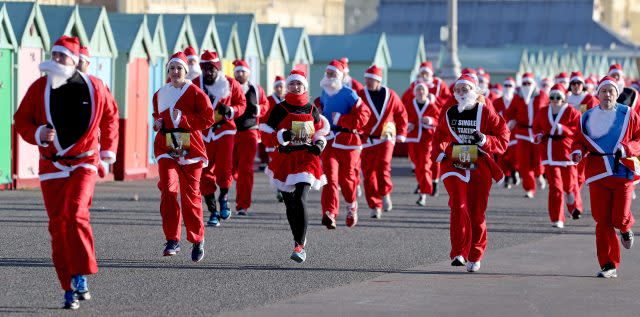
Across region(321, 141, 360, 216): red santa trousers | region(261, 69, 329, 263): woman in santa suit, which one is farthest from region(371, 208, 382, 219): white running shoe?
region(261, 69, 329, 263): woman in santa suit

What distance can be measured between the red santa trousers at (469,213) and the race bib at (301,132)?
4.40 ft

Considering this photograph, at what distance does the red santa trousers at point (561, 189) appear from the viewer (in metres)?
19.5

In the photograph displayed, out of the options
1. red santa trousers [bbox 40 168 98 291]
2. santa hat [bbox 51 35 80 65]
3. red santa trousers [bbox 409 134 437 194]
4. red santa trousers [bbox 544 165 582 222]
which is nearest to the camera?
red santa trousers [bbox 40 168 98 291]

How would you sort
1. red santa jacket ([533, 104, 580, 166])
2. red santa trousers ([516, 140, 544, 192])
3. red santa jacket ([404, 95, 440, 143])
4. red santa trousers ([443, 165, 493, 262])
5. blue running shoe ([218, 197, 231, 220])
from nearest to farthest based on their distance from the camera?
red santa trousers ([443, 165, 493, 262])
blue running shoe ([218, 197, 231, 220])
red santa jacket ([533, 104, 580, 166])
red santa jacket ([404, 95, 440, 143])
red santa trousers ([516, 140, 544, 192])

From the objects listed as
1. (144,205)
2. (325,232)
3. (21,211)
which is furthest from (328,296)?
(144,205)

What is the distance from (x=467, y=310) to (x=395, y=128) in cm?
889

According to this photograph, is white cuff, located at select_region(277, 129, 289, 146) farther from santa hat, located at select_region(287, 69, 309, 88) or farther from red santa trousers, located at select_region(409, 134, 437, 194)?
red santa trousers, located at select_region(409, 134, 437, 194)

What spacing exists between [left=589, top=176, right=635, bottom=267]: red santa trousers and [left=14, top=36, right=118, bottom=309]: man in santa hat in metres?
4.47

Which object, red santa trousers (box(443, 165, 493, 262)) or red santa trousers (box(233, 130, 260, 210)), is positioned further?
red santa trousers (box(233, 130, 260, 210))

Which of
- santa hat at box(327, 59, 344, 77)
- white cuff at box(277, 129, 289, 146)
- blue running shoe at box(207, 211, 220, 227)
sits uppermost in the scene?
santa hat at box(327, 59, 344, 77)

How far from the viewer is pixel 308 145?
15.1 meters

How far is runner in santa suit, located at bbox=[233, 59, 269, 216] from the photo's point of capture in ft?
65.7

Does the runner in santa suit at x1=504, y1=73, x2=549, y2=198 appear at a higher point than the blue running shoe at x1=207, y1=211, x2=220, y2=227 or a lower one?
higher

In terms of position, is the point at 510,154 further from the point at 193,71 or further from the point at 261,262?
the point at 261,262
